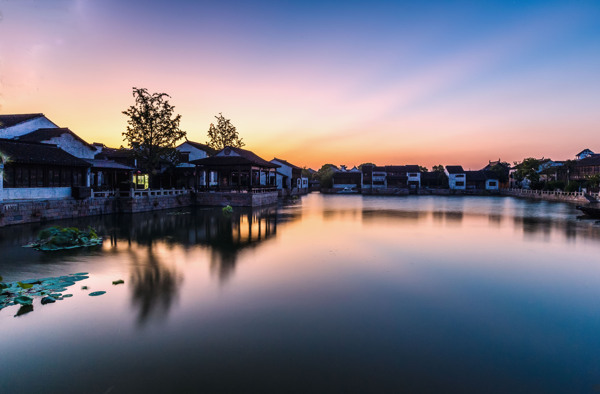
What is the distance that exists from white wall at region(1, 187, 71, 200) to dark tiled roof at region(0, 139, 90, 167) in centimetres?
176

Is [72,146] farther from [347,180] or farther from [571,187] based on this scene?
[571,187]

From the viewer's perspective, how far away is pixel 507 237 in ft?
55.6

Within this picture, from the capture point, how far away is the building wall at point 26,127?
76.5 feet

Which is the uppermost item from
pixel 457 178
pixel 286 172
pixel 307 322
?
pixel 286 172

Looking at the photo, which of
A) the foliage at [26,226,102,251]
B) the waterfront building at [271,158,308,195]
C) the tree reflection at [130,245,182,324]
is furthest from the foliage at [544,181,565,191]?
the foliage at [26,226,102,251]

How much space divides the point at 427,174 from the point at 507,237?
Answer: 6084 centimetres

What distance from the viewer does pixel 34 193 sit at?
785 inches

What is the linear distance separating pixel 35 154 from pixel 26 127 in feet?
25.0

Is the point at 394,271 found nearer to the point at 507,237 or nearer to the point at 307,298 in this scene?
the point at 307,298

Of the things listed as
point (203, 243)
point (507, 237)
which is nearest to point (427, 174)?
point (507, 237)

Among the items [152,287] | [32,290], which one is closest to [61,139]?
[32,290]

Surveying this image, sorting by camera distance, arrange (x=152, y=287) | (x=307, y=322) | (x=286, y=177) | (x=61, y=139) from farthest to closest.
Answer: (x=286, y=177), (x=61, y=139), (x=152, y=287), (x=307, y=322)

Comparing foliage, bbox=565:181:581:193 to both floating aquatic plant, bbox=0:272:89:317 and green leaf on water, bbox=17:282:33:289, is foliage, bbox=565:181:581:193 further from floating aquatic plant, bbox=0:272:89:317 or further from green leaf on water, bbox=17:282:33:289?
green leaf on water, bbox=17:282:33:289

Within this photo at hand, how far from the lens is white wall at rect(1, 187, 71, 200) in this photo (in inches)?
730
